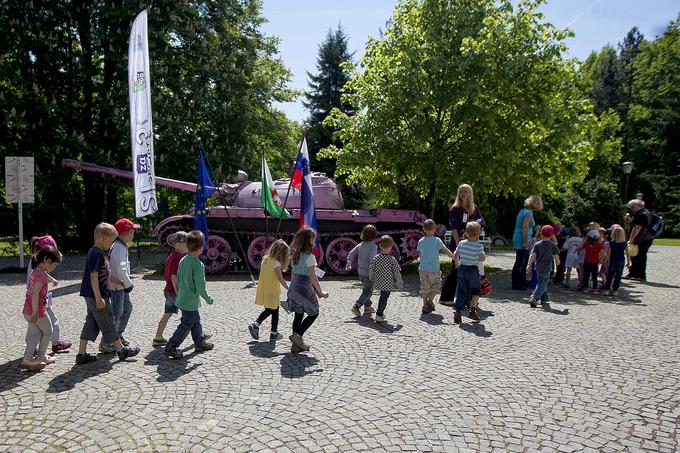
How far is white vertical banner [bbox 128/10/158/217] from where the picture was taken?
7.72 meters

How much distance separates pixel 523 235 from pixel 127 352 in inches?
298

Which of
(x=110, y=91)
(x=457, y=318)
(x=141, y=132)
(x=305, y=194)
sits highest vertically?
(x=110, y=91)

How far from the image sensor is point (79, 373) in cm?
482

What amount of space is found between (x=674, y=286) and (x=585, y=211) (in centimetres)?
1711

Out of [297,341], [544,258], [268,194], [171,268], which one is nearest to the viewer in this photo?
[297,341]

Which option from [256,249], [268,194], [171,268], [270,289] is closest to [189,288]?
[171,268]

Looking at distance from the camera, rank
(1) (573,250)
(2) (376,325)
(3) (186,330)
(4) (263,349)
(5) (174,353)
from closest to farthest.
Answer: (5) (174,353) → (3) (186,330) → (4) (263,349) → (2) (376,325) → (1) (573,250)

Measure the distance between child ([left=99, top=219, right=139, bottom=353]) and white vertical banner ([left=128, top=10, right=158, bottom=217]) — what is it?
6.57 feet

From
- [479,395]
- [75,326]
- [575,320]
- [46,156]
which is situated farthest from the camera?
[46,156]

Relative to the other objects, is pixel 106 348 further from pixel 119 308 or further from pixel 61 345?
pixel 61 345

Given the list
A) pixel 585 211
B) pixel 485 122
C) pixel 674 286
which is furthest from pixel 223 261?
pixel 585 211

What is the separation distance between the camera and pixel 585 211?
27.2 m

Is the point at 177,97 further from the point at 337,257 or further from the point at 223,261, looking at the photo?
the point at 337,257

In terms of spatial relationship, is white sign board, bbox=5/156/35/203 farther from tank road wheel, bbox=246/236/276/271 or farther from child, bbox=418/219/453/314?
child, bbox=418/219/453/314
